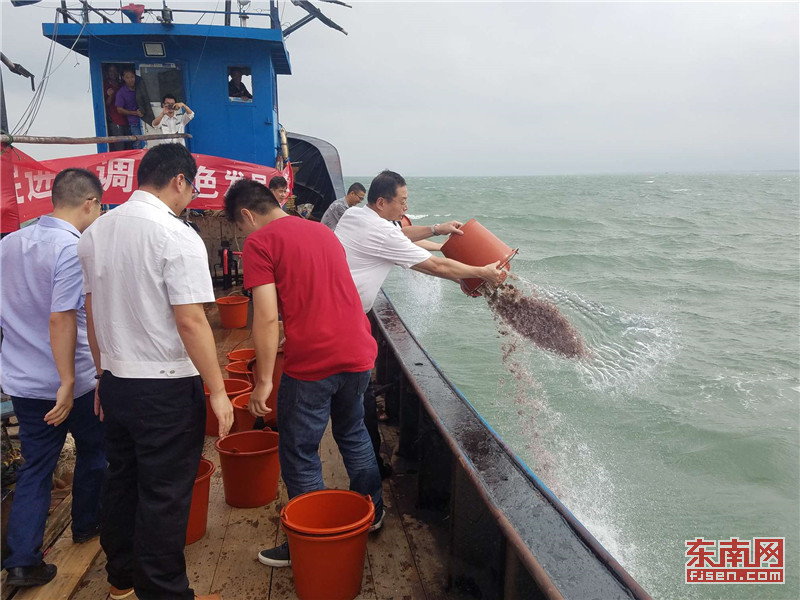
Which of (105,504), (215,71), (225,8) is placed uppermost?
(225,8)

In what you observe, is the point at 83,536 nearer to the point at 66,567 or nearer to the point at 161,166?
the point at 66,567

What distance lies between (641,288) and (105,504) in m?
15.5

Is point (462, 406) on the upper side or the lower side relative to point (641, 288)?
upper

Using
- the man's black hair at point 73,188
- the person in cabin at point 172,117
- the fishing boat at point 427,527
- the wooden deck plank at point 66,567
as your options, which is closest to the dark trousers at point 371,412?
the fishing boat at point 427,527

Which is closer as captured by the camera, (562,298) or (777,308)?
(562,298)

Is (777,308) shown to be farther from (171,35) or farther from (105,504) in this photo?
(105,504)

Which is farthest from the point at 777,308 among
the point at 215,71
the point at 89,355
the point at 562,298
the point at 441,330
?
the point at 89,355

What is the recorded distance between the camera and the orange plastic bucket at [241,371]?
13.3 feet

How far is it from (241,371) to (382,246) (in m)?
1.91

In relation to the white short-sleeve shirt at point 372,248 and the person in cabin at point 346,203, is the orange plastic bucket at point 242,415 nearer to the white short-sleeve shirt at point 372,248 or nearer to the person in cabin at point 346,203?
the white short-sleeve shirt at point 372,248

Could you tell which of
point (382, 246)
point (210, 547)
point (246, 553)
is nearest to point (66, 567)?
point (210, 547)

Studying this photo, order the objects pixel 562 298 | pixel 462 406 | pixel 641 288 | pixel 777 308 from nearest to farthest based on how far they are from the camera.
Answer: pixel 462 406, pixel 562 298, pixel 777 308, pixel 641 288

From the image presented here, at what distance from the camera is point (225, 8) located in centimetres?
854

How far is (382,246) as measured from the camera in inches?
106
